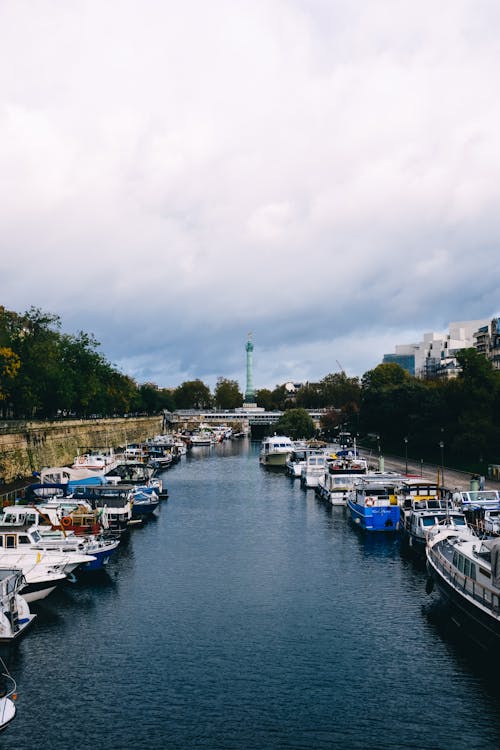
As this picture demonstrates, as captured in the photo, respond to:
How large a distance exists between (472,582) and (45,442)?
77.3 meters

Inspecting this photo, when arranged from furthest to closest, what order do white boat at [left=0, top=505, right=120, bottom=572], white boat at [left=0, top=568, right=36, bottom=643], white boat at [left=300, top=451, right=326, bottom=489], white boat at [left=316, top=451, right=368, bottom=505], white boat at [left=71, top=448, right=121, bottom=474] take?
white boat at [left=300, top=451, right=326, bottom=489], white boat at [left=71, top=448, right=121, bottom=474], white boat at [left=316, top=451, right=368, bottom=505], white boat at [left=0, top=505, right=120, bottom=572], white boat at [left=0, top=568, right=36, bottom=643]

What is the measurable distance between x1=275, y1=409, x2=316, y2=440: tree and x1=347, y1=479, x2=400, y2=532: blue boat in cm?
10408

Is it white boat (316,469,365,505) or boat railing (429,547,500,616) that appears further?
white boat (316,469,365,505)

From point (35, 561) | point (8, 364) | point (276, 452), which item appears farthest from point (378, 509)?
point (276, 452)

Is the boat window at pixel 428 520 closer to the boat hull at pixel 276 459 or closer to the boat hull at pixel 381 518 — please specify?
the boat hull at pixel 381 518

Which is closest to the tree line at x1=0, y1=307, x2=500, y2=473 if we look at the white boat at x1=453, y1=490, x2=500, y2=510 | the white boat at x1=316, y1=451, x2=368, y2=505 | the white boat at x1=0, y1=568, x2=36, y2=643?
the white boat at x1=316, y1=451, x2=368, y2=505

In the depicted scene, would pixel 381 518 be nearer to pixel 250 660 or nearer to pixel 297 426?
pixel 250 660

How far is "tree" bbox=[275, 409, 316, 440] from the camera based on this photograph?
172 meters

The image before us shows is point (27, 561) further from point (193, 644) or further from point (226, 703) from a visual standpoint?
point (226, 703)

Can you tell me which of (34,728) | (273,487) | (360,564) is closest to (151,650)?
(34,728)

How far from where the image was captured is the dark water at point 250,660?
92.8 feet

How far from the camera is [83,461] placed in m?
101

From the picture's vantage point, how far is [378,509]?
64.3 metres

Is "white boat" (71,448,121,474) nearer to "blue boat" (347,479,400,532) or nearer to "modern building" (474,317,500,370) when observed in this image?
"blue boat" (347,479,400,532)
